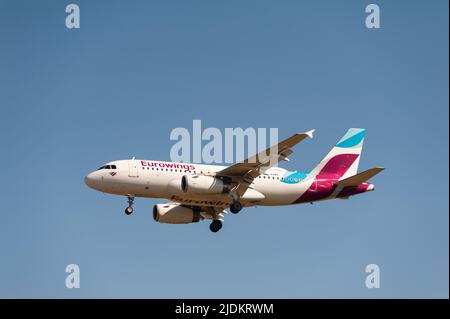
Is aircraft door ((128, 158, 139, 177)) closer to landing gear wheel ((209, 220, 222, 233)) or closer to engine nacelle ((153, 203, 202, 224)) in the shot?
engine nacelle ((153, 203, 202, 224))

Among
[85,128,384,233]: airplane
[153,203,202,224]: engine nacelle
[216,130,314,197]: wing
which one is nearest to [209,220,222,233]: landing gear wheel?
[85,128,384,233]: airplane

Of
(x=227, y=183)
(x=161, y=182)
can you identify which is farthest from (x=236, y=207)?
(x=161, y=182)

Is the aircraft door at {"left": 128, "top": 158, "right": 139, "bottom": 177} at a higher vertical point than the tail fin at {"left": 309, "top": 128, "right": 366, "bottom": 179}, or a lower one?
lower

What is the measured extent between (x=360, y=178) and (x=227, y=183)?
890 cm

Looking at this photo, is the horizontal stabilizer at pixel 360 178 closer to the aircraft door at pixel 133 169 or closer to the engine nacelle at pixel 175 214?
the engine nacelle at pixel 175 214

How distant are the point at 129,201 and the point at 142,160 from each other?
8.97 ft

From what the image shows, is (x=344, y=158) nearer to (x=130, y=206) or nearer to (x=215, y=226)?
(x=215, y=226)

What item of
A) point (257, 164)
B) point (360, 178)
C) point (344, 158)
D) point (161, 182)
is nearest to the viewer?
point (161, 182)

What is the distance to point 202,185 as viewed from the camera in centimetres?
5781

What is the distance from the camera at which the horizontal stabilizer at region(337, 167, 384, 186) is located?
193 ft

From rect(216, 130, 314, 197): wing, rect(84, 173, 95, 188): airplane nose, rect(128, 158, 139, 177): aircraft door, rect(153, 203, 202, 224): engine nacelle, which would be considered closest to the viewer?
rect(216, 130, 314, 197): wing

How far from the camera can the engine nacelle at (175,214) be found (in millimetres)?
63938

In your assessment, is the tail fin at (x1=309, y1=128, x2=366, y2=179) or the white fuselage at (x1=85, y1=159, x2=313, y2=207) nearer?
the white fuselage at (x1=85, y1=159, x2=313, y2=207)
